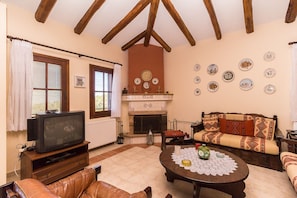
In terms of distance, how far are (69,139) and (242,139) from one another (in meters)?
3.12

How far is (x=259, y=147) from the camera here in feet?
9.30

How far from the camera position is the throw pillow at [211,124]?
12.2 ft

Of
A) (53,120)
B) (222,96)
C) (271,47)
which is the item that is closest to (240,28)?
(271,47)

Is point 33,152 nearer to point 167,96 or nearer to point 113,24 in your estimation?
point 113,24

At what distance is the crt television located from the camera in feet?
7.55

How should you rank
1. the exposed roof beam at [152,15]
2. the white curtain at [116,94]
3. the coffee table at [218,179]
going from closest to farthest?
1. the coffee table at [218,179]
2. the exposed roof beam at [152,15]
3. the white curtain at [116,94]

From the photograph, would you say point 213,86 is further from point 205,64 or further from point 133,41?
point 133,41

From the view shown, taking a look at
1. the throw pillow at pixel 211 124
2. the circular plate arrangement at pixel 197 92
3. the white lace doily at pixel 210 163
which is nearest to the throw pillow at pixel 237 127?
the throw pillow at pixel 211 124

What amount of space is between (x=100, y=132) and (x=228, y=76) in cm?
336

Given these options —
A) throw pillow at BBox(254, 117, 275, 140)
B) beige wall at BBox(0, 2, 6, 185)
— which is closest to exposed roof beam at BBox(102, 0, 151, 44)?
beige wall at BBox(0, 2, 6, 185)

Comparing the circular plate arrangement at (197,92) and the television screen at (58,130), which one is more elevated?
the circular plate arrangement at (197,92)

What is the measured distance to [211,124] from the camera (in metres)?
3.72

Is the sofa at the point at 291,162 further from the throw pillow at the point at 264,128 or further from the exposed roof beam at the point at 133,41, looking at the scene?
the exposed roof beam at the point at 133,41

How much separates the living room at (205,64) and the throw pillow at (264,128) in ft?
0.83
